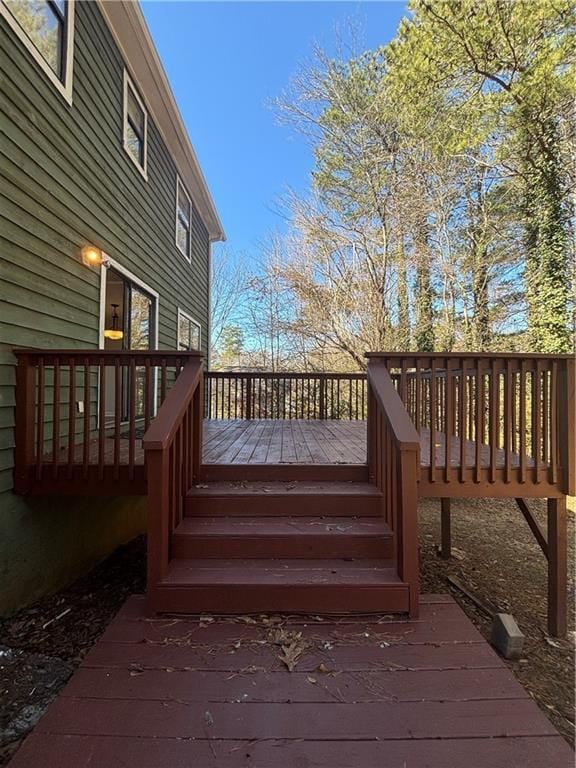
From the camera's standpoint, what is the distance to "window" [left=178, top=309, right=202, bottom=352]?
25.1 feet

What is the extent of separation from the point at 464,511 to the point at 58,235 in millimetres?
6637

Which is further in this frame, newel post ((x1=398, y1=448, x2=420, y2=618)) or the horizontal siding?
the horizontal siding

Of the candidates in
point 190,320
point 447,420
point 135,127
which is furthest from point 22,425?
point 190,320

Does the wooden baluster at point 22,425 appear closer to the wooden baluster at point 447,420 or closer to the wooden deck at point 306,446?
the wooden deck at point 306,446

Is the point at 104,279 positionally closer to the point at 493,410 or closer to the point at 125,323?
the point at 125,323

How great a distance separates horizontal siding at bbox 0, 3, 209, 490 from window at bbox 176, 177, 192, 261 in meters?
1.46

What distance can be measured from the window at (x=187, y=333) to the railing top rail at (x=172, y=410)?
4.83 m

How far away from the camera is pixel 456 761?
137 centimetres

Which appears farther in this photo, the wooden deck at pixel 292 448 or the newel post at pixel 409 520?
the wooden deck at pixel 292 448

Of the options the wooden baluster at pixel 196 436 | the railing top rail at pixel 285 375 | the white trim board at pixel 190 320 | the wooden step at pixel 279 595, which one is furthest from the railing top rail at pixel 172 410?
the white trim board at pixel 190 320

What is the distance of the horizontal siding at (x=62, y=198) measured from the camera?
2.88m

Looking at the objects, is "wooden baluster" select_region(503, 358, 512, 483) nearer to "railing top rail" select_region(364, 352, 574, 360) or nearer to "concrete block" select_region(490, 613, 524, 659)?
"railing top rail" select_region(364, 352, 574, 360)

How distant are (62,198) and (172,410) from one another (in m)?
2.42

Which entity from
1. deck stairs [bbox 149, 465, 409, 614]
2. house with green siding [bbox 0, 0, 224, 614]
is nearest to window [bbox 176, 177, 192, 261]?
house with green siding [bbox 0, 0, 224, 614]
